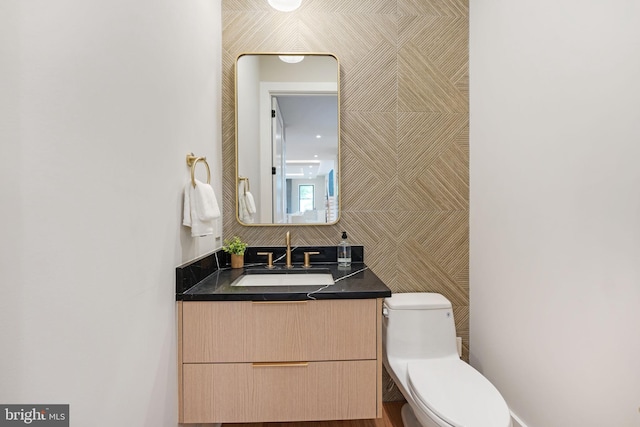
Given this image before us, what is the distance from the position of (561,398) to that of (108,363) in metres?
1.63

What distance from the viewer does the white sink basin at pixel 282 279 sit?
1.57m

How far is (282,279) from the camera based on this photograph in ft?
5.43

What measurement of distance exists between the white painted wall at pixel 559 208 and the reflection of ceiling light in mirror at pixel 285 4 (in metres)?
1.08

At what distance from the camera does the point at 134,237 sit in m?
0.90

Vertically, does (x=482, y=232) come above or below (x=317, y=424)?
above

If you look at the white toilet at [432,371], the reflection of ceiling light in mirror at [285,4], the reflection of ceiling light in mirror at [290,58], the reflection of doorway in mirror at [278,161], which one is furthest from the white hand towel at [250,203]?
the reflection of ceiling light in mirror at [285,4]

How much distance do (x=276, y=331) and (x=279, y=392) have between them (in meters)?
0.24

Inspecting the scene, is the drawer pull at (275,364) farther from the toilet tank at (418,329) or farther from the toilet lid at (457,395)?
the toilet tank at (418,329)

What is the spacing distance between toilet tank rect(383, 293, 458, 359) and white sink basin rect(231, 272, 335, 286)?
1.38 ft

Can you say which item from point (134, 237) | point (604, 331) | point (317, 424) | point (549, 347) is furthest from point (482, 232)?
point (134, 237)

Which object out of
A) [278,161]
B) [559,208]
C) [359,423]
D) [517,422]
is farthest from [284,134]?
[517,422]

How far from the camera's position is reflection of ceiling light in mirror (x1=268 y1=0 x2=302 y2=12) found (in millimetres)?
1759

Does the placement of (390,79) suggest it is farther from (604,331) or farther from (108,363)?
(108,363)

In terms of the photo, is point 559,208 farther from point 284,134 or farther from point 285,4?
point 285,4
